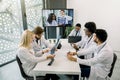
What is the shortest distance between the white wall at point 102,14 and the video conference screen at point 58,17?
0.51 m

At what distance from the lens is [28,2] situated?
14.8 feet

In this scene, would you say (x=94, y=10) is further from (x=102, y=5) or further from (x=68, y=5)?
(x=68, y=5)

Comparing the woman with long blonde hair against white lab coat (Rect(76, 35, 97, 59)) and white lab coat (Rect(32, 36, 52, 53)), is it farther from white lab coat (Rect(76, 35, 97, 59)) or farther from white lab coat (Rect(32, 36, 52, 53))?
white lab coat (Rect(76, 35, 97, 59))

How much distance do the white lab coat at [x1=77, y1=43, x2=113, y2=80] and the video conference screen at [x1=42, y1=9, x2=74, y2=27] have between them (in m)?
2.53

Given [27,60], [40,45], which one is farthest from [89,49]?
[27,60]

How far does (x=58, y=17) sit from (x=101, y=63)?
2.71 m

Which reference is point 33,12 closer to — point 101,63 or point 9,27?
point 9,27

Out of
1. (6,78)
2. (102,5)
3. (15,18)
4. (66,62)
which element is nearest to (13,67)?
(6,78)

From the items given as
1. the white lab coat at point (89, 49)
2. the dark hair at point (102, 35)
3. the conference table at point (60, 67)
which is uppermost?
the dark hair at point (102, 35)

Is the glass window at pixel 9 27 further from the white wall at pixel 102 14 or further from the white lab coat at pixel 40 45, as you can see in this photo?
the white wall at pixel 102 14

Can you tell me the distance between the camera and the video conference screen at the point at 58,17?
445 cm

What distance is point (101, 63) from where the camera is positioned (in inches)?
81.8

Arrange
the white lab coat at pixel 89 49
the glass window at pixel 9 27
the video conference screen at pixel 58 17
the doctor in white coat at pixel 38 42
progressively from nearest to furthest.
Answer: the white lab coat at pixel 89 49
the doctor in white coat at pixel 38 42
the glass window at pixel 9 27
the video conference screen at pixel 58 17

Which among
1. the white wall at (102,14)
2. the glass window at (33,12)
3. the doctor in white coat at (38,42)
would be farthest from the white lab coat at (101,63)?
the glass window at (33,12)
